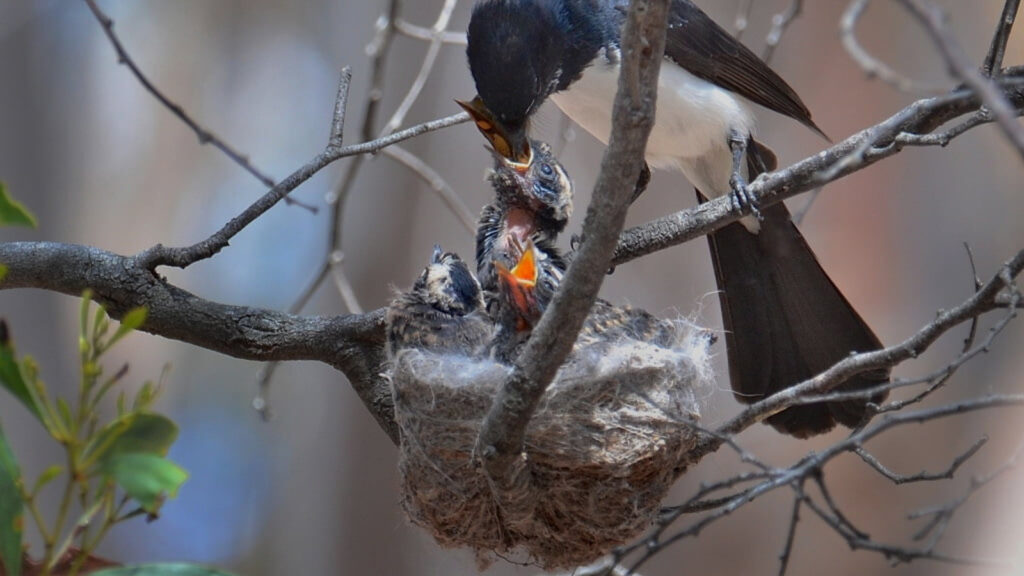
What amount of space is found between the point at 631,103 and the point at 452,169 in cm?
441

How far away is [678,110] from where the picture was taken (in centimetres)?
349

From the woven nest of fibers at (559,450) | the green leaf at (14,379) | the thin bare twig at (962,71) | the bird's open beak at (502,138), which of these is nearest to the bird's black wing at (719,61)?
the bird's open beak at (502,138)

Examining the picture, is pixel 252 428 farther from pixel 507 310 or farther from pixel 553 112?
pixel 507 310

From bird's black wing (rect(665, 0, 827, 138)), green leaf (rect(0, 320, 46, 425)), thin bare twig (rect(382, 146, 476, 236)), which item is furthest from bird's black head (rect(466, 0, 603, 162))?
green leaf (rect(0, 320, 46, 425))

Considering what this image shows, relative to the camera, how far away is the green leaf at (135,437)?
132 cm

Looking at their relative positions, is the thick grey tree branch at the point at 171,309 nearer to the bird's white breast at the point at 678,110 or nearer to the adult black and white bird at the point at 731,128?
the adult black and white bird at the point at 731,128

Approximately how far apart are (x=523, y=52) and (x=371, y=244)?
117 inches

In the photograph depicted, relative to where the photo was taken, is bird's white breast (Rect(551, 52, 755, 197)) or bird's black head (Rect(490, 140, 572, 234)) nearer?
bird's black head (Rect(490, 140, 572, 234))

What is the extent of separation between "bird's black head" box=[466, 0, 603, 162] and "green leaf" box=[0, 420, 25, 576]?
6.13 ft

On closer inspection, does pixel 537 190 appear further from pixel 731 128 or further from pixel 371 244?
pixel 371 244

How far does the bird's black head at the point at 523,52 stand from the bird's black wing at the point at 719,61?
28 cm

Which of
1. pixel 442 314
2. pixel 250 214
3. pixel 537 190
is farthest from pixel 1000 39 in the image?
pixel 250 214

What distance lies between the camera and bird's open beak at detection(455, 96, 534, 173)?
3020 millimetres

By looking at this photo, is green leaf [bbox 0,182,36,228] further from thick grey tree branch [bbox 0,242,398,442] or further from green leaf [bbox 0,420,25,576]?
thick grey tree branch [bbox 0,242,398,442]
